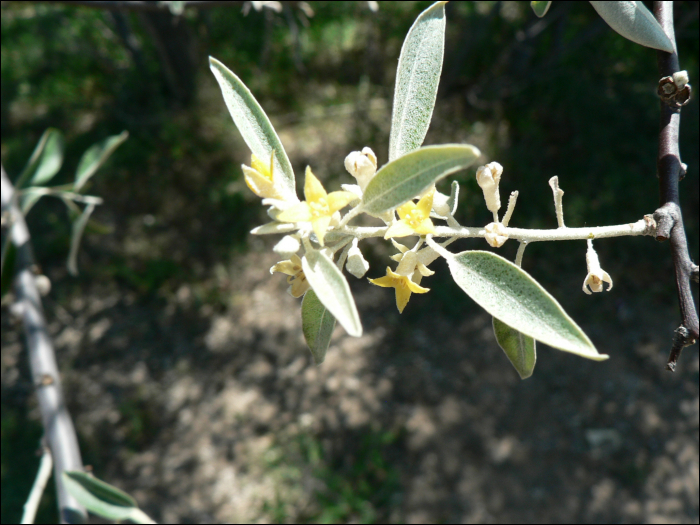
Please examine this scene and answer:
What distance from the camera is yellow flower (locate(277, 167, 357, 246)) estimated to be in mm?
670

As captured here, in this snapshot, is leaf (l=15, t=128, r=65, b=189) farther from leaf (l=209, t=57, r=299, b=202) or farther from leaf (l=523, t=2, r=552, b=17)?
leaf (l=523, t=2, r=552, b=17)

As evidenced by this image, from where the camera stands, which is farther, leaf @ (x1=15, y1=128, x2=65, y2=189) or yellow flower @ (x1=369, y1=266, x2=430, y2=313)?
leaf @ (x1=15, y1=128, x2=65, y2=189)

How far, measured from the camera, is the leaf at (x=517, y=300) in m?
0.60

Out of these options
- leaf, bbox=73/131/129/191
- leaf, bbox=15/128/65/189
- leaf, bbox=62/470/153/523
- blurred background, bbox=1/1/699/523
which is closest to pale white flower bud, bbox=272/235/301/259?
leaf, bbox=62/470/153/523

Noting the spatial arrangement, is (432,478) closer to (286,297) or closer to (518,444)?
(518,444)

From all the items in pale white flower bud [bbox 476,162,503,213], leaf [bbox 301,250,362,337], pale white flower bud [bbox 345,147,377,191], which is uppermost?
pale white flower bud [bbox 345,147,377,191]

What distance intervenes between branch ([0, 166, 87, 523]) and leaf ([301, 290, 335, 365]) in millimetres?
868

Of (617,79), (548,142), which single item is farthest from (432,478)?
(617,79)

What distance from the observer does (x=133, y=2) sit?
4.21ft

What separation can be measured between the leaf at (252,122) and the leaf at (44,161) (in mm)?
1181

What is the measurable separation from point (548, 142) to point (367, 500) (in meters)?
2.21

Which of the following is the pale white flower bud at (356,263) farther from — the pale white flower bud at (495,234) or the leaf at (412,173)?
the pale white flower bud at (495,234)

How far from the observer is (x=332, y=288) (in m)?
0.66

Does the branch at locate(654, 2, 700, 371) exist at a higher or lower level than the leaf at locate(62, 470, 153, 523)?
higher
